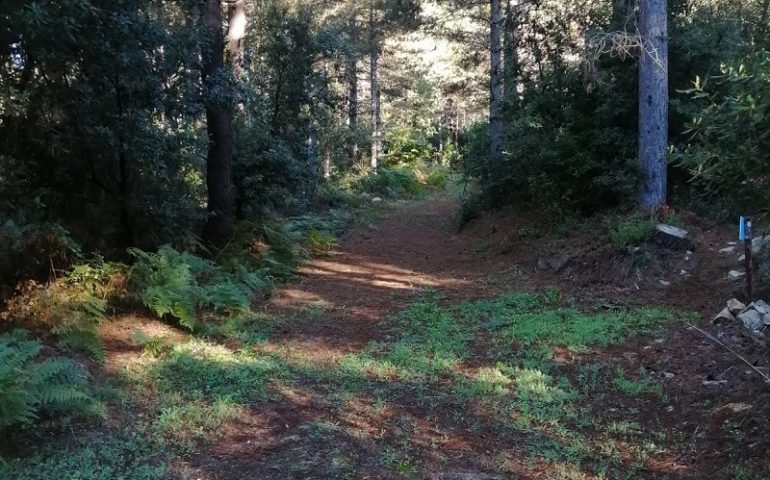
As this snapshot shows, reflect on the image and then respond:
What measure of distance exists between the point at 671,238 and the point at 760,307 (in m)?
2.84

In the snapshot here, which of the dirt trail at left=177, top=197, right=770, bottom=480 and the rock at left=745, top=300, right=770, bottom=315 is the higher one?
the rock at left=745, top=300, right=770, bottom=315

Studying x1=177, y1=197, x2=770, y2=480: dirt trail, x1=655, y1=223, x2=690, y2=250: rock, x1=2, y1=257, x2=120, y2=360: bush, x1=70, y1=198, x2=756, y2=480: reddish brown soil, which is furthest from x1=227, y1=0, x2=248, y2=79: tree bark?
x1=655, y1=223, x2=690, y2=250: rock

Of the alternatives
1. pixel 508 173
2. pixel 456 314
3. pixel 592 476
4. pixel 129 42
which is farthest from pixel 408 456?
pixel 508 173

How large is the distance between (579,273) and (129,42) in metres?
6.86

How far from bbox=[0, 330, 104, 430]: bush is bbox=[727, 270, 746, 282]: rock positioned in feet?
23.5

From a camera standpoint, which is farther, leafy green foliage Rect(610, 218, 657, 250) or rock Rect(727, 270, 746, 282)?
leafy green foliage Rect(610, 218, 657, 250)

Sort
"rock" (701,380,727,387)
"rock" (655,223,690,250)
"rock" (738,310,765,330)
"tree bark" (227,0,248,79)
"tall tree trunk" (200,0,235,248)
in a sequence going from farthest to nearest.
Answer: "tree bark" (227,0,248,79)
"tall tree trunk" (200,0,235,248)
"rock" (655,223,690,250)
"rock" (738,310,765,330)
"rock" (701,380,727,387)

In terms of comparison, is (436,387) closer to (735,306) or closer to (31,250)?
(735,306)

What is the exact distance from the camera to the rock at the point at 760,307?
6441 millimetres

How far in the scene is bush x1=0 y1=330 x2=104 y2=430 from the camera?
3.97 m

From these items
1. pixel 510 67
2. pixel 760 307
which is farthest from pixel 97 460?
pixel 510 67

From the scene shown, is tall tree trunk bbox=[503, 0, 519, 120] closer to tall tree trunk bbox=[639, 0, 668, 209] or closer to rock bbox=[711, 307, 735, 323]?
tall tree trunk bbox=[639, 0, 668, 209]

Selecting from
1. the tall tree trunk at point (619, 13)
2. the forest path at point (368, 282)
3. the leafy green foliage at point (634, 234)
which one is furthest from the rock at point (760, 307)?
the tall tree trunk at point (619, 13)

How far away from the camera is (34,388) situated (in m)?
4.28
